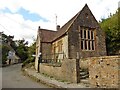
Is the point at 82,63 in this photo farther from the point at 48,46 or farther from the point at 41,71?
the point at 48,46

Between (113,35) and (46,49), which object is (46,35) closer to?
(46,49)

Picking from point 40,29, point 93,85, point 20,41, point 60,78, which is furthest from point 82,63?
point 20,41

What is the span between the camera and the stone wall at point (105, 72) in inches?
484

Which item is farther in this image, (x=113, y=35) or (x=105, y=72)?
(x=113, y=35)

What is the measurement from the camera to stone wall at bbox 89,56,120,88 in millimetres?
12285

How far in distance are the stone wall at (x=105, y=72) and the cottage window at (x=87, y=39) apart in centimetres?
1268

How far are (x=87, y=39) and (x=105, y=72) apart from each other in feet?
48.8

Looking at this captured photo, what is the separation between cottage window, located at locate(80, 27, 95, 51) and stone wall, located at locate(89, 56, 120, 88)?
12.7m

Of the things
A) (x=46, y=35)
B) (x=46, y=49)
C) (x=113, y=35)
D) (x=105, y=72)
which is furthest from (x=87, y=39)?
(x=105, y=72)

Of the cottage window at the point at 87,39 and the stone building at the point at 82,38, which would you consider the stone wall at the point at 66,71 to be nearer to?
the stone building at the point at 82,38

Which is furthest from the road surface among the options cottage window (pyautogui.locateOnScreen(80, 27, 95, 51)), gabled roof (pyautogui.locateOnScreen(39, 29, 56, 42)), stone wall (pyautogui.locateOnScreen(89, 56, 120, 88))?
gabled roof (pyautogui.locateOnScreen(39, 29, 56, 42))

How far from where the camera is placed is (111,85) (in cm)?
1255

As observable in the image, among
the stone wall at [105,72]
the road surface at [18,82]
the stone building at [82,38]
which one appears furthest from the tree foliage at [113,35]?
the stone wall at [105,72]

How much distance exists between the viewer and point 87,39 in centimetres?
2797
